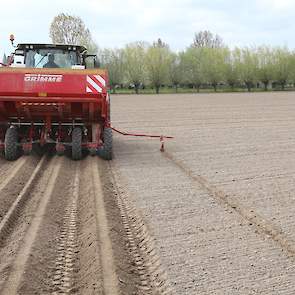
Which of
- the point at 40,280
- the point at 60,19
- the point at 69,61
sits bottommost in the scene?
the point at 40,280

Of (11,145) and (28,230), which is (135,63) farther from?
(28,230)

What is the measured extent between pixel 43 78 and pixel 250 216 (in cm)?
547

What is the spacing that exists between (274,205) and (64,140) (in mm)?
5599

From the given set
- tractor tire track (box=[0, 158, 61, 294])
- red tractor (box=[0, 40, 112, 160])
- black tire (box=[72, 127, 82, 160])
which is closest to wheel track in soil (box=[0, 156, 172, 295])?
tractor tire track (box=[0, 158, 61, 294])

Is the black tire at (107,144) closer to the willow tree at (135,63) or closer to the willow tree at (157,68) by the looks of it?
the willow tree at (135,63)

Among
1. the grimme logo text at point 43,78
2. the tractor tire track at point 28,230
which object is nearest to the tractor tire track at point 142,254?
the tractor tire track at point 28,230

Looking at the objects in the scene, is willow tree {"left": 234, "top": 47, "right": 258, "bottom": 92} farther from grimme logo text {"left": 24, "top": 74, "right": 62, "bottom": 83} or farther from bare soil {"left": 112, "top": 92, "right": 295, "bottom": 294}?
grimme logo text {"left": 24, "top": 74, "right": 62, "bottom": 83}

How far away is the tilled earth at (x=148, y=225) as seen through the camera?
3.95 m

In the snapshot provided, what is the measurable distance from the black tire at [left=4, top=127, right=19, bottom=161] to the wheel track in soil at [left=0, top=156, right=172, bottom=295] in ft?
6.97

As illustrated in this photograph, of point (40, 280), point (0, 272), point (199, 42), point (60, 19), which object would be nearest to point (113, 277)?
point (40, 280)

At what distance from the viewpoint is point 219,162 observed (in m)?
9.73

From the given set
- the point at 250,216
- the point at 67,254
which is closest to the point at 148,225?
the point at 67,254

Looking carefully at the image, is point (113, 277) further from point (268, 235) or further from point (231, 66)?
point (231, 66)

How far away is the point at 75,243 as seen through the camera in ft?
16.0
